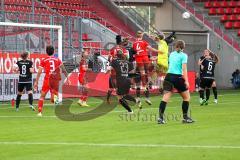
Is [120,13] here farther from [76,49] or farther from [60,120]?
[60,120]

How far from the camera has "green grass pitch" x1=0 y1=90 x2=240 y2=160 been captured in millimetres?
13457

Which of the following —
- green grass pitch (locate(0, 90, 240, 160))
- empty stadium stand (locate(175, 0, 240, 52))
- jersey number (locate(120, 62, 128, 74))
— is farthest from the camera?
empty stadium stand (locate(175, 0, 240, 52))

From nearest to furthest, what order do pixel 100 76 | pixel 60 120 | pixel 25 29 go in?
pixel 60 120
pixel 25 29
pixel 100 76

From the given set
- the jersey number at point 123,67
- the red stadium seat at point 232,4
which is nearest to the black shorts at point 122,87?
the jersey number at point 123,67

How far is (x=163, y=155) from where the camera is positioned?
525 inches

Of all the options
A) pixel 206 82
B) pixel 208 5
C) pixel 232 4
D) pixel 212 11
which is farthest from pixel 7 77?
pixel 232 4

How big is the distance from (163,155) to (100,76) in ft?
77.8

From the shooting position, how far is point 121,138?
16.3 metres

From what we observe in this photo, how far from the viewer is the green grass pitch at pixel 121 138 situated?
13457 millimetres

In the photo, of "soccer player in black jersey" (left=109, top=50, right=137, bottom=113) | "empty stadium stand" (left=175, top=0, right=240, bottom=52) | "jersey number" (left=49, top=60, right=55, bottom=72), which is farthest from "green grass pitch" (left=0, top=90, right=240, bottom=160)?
"empty stadium stand" (left=175, top=0, right=240, bottom=52)

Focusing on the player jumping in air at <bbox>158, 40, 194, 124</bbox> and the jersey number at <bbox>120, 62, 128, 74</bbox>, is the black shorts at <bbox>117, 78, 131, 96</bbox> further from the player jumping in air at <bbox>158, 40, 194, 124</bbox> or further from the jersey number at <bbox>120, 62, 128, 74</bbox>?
the player jumping in air at <bbox>158, 40, 194, 124</bbox>

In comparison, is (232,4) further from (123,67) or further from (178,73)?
(178,73)

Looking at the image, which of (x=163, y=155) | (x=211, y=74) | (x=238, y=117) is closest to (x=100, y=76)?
(x=211, y=74)

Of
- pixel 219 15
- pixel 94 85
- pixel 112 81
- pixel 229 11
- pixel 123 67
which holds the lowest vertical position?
pixel 94 85
